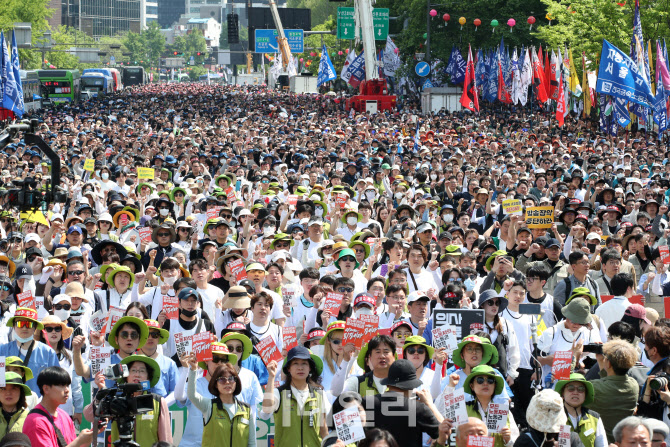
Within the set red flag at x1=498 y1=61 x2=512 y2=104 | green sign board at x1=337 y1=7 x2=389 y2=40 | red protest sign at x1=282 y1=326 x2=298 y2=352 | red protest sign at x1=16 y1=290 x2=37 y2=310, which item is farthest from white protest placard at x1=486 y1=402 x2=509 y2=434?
green sign board at x1=337 y1=7 x2=389 y2=40

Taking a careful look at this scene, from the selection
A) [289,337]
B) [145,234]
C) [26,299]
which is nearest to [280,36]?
[145,234]

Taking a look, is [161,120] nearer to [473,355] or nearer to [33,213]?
[33,213]

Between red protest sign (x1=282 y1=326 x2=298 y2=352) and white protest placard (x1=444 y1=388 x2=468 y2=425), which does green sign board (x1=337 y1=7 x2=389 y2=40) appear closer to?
red protest sign (x1=282 y1=326 x2=298 y2=352)

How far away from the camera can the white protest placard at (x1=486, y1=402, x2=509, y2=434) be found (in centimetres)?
635

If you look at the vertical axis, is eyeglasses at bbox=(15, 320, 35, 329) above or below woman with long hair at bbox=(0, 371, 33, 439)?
above

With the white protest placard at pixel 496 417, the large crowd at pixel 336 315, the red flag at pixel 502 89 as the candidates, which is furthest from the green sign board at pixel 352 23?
the white protest placard at pixel 496 417

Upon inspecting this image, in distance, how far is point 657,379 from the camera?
259 inches

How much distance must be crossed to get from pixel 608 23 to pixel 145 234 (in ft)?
85.4

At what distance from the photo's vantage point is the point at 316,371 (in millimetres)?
6828

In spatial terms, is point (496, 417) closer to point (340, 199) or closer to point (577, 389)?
point (577, 389)

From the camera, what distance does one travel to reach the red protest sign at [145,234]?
11781mm

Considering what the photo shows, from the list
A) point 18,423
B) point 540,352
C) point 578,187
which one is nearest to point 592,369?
point 540,352

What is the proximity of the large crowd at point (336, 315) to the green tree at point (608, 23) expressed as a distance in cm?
1578

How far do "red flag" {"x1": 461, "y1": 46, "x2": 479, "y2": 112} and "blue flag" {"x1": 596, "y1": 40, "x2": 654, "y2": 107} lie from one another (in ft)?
36.8
